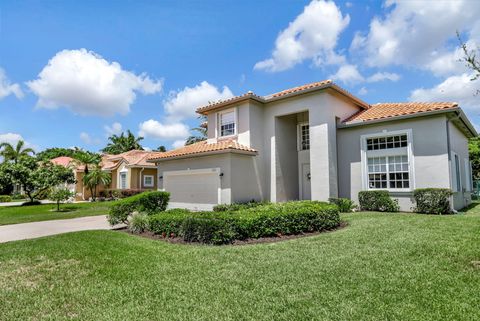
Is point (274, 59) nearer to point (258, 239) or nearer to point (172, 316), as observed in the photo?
point (258, 239)

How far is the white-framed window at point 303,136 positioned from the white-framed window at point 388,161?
387 cm

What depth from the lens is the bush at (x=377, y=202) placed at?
526 inches

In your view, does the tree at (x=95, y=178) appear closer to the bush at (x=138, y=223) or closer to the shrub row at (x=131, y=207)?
the shrub row at (x=131, y=207)

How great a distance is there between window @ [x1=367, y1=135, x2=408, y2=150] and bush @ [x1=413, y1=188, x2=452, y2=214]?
7.81ft

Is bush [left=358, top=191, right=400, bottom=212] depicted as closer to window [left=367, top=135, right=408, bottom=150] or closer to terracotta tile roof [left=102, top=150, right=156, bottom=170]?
window [left=367, top=135, right=408, bottom=150]

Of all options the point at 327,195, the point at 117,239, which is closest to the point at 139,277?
the point at 117,239

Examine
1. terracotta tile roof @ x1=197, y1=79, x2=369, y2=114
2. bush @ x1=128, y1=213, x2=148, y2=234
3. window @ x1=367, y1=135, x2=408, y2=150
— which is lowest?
bush @ x1=128, y1=213, x2=148, y2=234

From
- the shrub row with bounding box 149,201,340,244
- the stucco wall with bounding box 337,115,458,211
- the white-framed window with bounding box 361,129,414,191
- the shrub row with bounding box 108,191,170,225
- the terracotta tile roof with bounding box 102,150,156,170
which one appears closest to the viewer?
the shrub row with bounding box 149,201,340,244

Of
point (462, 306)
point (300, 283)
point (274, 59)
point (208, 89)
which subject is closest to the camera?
point (462, 306)

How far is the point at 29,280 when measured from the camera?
5.67 metres

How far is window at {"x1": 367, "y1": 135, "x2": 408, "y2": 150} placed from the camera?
44.7ft

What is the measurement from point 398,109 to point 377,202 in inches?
193

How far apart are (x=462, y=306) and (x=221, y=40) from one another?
14150 millimetres

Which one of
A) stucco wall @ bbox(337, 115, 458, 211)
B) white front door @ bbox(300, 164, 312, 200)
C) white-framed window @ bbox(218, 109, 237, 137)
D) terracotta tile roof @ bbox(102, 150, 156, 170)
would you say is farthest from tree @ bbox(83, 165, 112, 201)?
stucco wall @ bbox(337, 115, 458, 211)
